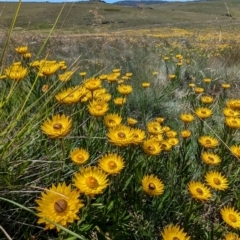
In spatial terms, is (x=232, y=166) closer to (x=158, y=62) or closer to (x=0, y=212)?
(x=0, y=212)

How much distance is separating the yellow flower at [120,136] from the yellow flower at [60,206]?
478 millimetres

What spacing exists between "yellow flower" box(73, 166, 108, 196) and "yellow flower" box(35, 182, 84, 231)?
0.09 meters

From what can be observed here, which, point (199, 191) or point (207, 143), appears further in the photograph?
point (207, 143)

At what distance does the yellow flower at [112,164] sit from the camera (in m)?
1.58

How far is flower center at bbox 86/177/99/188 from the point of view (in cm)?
143

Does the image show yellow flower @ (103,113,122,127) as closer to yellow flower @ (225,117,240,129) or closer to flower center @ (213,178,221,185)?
flower center @ (213,178,221,185)

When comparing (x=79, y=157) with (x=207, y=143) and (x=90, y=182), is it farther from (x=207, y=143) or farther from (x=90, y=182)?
(x=207, y=143)

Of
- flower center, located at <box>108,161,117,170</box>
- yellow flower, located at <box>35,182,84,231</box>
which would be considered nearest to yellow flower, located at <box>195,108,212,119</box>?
flower center, located at <box>108,161,117,170</box>

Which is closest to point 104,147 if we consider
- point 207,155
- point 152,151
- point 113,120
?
point 113,120

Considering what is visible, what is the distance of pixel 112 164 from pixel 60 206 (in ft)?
1.42

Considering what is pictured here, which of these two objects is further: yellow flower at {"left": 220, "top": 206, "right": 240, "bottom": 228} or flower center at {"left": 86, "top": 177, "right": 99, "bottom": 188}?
yellow flower at {"left": 220, "top": 206, "right": 240, "bottom": 228}

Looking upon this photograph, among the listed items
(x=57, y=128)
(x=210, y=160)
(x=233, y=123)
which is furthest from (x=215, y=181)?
(x=57, y=128)

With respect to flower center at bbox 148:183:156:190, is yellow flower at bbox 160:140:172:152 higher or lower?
lower

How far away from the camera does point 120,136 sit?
1.81 meters
